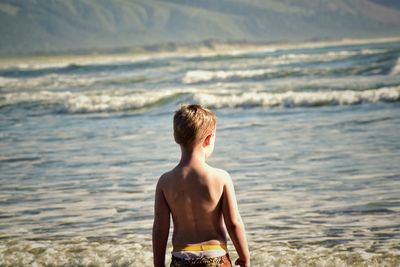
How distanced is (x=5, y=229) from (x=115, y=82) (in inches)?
1246

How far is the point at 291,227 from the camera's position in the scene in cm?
700

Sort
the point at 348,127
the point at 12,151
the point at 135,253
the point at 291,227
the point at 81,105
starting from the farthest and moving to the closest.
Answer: the point at 81,105
the point at 348,127
the point at 12,151
the point at 291,227
the point at 135,253

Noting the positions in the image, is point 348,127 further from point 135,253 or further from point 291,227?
point 135,253

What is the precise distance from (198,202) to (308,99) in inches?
694

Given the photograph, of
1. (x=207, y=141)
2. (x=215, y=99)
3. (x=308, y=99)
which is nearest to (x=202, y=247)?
(x=207, y=141)

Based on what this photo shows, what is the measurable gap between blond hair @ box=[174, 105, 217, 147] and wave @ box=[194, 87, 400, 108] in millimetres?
16741

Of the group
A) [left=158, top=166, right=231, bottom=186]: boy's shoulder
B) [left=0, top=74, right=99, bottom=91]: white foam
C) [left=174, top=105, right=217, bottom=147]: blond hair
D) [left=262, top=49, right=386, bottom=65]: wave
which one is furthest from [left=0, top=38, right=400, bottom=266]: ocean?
[left=262, top=49, right=386, bottom=65]: wave

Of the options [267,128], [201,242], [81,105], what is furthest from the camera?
[81,105]

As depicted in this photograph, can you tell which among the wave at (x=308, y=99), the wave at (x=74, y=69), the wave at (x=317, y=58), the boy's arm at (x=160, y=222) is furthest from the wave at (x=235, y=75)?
the boy's arm at (x=160, y=222)

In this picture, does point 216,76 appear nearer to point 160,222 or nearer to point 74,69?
point 74,69

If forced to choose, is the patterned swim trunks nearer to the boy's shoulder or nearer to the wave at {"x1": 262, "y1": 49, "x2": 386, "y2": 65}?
the boy's shoulder

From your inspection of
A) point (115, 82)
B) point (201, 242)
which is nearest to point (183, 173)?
point (201, 242)

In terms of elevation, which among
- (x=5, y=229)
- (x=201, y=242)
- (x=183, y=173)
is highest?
(x=183, y=173)

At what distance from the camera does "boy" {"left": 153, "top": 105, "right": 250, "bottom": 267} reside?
381 cm
